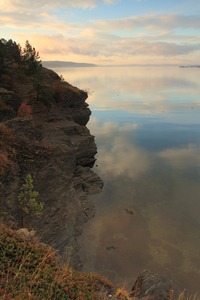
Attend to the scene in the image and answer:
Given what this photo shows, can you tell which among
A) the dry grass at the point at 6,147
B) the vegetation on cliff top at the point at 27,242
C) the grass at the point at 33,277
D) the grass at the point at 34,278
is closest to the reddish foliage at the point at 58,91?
the vegetation on cliff top at the point at 27,242

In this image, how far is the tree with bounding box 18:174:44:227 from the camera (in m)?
21.1

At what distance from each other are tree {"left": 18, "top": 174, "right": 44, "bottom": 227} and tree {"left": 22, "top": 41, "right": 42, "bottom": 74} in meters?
37.3

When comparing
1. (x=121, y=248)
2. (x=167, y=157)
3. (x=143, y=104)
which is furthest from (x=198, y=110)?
(x=121, y=248)

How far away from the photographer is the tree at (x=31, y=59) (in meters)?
53.3

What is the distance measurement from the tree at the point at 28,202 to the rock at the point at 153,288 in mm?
9608

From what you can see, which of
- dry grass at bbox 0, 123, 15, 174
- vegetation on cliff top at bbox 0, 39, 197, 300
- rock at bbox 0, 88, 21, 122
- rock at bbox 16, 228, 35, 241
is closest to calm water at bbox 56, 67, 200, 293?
vegetation on cliff top at bbox 0, 39, 197, 300

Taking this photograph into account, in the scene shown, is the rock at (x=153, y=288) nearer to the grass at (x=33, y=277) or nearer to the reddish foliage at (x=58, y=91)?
the grass at (x=33, y=277)

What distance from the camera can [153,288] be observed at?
14.8 metres

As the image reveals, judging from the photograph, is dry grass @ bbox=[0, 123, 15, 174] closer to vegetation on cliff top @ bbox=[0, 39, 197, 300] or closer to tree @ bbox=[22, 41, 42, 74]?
vegetation on cliff top @ bbox=[0, 39, 197, 300]

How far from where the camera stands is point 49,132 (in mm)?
34156

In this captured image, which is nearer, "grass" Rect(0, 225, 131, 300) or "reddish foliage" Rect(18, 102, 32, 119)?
"grass" Rect(0, 225, 131, 300)

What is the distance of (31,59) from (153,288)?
49048mm

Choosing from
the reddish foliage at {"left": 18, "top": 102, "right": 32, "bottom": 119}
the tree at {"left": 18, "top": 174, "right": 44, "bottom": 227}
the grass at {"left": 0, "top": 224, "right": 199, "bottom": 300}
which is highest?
the reddish foliage at {"left": 18, "top": 102, "right": 32, "bottom": 119}

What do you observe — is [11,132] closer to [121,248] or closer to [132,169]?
[121,248]
